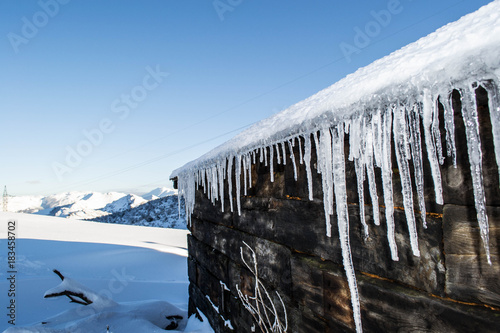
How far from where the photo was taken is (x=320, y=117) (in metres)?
1.37

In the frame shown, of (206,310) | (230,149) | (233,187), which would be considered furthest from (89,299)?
(230,149)

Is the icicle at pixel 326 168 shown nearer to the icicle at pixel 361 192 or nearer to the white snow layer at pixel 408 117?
the white snow layer at pixel 408 117

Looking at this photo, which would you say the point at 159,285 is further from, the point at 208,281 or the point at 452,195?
the point at 452,195

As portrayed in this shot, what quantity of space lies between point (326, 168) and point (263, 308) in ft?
5.45

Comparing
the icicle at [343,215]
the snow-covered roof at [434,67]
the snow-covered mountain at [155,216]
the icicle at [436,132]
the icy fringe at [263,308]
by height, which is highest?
the snow-covered roof at [434,67]

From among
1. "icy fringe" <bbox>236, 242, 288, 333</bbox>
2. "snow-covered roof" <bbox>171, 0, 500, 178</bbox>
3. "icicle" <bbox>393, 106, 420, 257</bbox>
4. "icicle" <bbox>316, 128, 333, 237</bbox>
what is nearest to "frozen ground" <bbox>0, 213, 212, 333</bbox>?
"icy fringe" <bbox>236, 242, 288, 333</bbox>

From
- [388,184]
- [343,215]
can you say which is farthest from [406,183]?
[343,215]

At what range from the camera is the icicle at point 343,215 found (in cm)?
143

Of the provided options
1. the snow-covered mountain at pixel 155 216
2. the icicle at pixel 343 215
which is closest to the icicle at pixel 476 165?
the icicle at pixel 343 215

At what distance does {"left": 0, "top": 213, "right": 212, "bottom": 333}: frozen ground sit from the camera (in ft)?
16.0

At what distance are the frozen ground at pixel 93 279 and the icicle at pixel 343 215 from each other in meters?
3.15

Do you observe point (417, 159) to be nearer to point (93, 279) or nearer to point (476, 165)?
point (476, 165)

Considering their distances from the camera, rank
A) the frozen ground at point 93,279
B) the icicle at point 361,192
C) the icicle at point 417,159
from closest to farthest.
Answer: the icicle at point 417,159
the icicle at point 361,192
the frozen ground at point 93,279

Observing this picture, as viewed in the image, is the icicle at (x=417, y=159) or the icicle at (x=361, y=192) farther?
the icicle at (x=361, y=192)
